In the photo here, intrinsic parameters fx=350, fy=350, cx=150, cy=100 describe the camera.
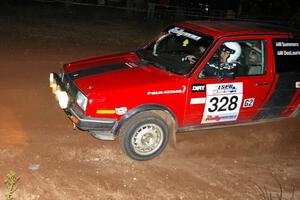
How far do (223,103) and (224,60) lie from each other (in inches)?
25.6

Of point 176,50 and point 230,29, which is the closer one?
point 230,29

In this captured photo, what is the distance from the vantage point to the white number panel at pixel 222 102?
5.14 metres

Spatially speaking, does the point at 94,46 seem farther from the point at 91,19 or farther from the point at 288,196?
the point at 288,196

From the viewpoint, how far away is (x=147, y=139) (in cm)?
504

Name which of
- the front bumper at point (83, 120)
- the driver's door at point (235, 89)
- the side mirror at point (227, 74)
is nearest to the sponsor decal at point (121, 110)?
the front bumper at point (83, 120)

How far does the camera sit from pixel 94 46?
39.8 feet

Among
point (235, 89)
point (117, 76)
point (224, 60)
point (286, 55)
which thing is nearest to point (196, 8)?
point (286, 55)

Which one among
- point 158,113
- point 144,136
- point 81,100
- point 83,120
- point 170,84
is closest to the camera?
point 83,120

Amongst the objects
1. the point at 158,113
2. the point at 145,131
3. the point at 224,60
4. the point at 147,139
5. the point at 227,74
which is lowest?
the point at 147,139

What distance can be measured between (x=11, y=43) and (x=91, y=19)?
702cm

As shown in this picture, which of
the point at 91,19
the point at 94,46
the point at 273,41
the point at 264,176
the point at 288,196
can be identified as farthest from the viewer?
the point at 91,19

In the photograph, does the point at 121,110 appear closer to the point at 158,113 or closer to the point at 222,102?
the point at 158,113

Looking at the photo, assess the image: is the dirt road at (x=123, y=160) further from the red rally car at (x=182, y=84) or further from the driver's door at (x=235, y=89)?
the driver's door at (x=235, y=89)

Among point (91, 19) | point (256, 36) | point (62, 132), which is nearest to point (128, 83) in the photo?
point (62, 132)
